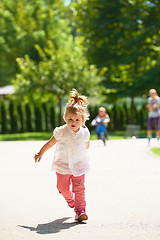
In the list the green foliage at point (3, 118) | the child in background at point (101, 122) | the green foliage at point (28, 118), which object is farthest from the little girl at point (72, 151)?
the green foliage at point (28, 118)

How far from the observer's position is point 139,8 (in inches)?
1081

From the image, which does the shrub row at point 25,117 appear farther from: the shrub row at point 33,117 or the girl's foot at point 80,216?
the girl's foot at point 80,216

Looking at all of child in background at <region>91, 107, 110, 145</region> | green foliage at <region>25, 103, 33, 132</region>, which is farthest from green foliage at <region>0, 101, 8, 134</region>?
child in background at <region>91, 107, 110, 145</region>

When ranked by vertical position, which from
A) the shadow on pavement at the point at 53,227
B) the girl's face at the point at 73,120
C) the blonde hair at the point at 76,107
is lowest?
the shadow on pavement at the point at 53,227

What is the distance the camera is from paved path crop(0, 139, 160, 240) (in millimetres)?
4750

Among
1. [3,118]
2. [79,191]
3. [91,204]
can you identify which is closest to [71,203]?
[79,191]

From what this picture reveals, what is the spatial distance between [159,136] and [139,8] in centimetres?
1339

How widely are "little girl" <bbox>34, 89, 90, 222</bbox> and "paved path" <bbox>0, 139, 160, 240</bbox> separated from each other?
14.7 inches

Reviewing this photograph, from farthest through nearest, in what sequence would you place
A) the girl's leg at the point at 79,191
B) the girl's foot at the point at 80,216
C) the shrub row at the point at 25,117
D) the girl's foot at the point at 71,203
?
the shrub row at the point at 25,117 → the girl's foot at the point at 71,203 → the girl's leg at the point at 79,191 → the girl's foot at the point at 80,216

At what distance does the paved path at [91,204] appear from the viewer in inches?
187

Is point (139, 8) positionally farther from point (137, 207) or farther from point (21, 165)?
point (137, 207)

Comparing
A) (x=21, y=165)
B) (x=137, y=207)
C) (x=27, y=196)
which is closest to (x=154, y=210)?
(x=137, y=207)

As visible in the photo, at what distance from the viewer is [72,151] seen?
553cm

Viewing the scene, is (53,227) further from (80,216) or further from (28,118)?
(28,118)
